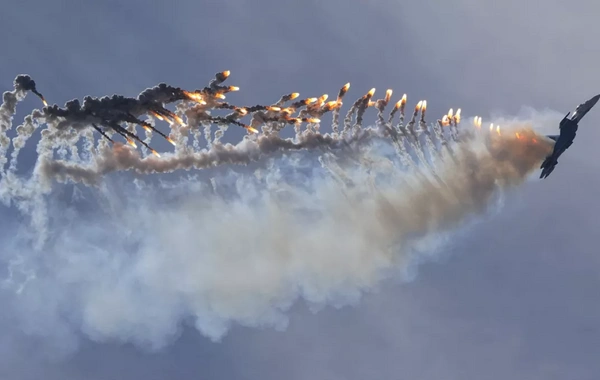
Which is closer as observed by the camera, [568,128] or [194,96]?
[194,96]

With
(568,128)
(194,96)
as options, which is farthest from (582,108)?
(194,96)

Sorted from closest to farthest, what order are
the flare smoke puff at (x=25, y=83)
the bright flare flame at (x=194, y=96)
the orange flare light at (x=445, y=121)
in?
the flare smoke puff at (x=25, y=83) < the bright flare flame at (x=194, y=96) < the orange flare light at (x=445, y=121)

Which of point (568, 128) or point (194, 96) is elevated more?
point (568, 128)

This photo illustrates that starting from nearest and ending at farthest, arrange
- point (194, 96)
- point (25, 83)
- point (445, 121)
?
point (25, 83) → point (194, 96) → point (445, 121)

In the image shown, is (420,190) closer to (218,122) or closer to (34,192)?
(218,122)

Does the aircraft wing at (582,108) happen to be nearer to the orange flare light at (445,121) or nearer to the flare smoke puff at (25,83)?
the orange flare light at (445,121)

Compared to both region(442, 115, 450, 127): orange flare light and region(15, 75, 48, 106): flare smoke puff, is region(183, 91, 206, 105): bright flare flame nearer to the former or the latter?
region(15, 75, 48, 106): flare smoke puff

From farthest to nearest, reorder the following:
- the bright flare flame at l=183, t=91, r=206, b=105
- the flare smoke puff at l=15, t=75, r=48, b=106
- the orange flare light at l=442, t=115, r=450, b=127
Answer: the orange flare light at l=442, t=115, r=450, b=127
the bright flare flame at l=183, t=91, r=206, b=105
the flare smoke puff at l=15, t=75, r=48, b=106

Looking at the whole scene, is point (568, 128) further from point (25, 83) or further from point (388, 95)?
point (25, 83)

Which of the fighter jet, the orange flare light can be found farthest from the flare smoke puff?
the fighter jet

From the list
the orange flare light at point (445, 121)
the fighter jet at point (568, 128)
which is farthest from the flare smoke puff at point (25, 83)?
the fighter jet at point (568, 128)

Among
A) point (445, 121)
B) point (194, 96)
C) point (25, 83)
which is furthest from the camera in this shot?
point (445, 121)

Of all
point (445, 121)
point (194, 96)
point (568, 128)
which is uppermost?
point (445, 121)
